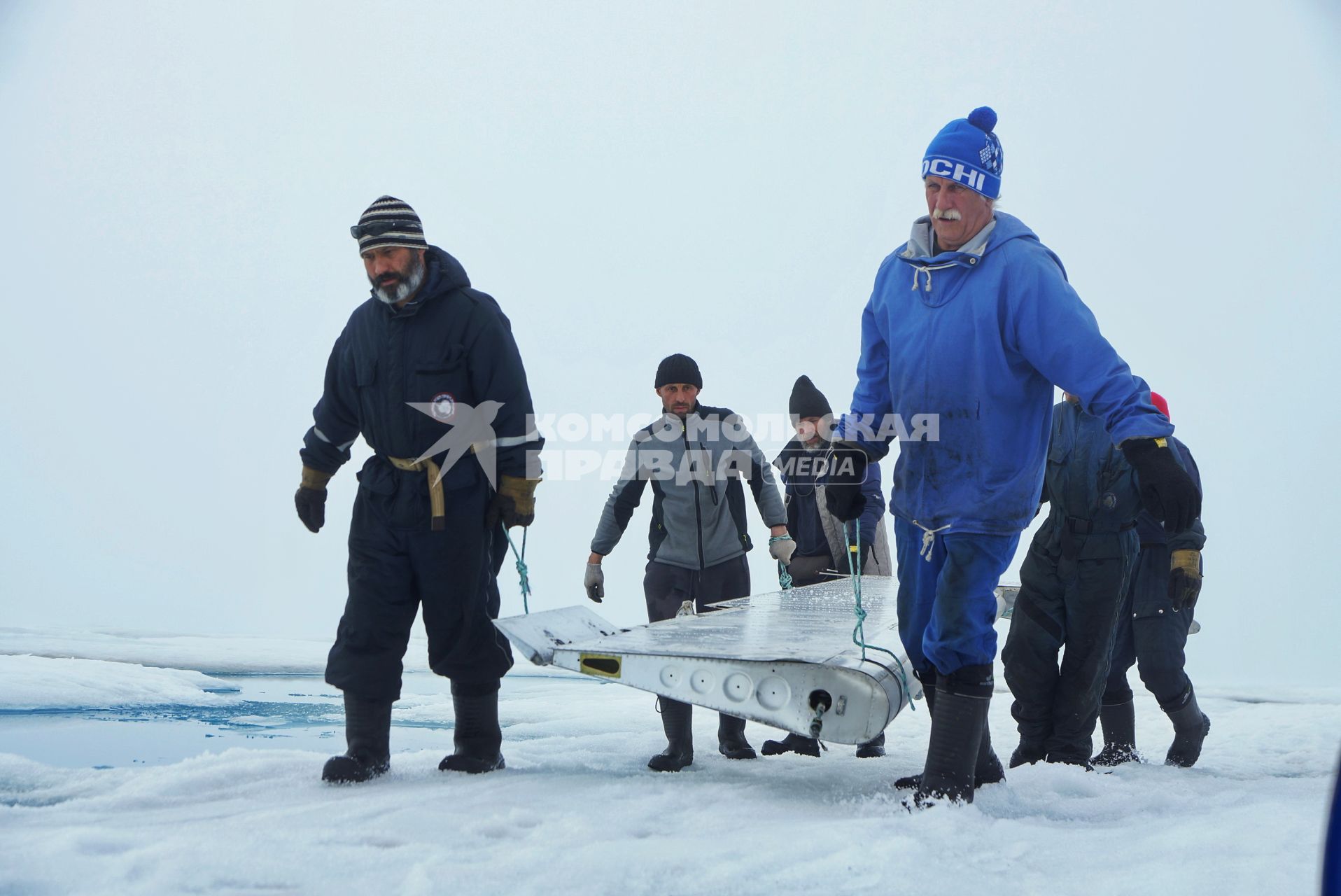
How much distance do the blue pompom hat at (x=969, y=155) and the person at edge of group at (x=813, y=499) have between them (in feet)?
9.11

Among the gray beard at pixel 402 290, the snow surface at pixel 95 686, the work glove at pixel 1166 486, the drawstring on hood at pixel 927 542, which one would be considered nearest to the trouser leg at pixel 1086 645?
the drawstring on hood at pixel 927 542

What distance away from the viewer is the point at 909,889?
6.77ft

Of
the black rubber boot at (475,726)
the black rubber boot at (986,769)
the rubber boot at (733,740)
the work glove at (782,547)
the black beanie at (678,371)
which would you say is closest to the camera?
the black rubber boot at (986,769)

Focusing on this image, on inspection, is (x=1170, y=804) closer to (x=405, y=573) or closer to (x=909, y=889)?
(x=909, y=889)

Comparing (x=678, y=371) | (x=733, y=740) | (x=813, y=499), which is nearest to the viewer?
(x=733, y=740)

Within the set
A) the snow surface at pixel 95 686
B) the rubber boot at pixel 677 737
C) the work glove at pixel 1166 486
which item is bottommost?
the snow surface at pixel 95 686

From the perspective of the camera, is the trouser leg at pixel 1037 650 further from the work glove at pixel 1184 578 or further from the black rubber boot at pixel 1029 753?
the work glove at pixel 1184 578

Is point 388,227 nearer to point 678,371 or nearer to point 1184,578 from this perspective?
point 678,371

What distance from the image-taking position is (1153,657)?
464cm

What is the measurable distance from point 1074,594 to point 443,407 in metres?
2.51

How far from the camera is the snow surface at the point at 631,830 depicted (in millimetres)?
2145

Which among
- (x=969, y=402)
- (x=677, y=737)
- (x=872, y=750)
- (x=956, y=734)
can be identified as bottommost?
(x=872, y=750)

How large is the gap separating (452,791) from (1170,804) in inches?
82.8

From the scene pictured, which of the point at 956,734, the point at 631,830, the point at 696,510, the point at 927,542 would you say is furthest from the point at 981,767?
the point at 696,510
